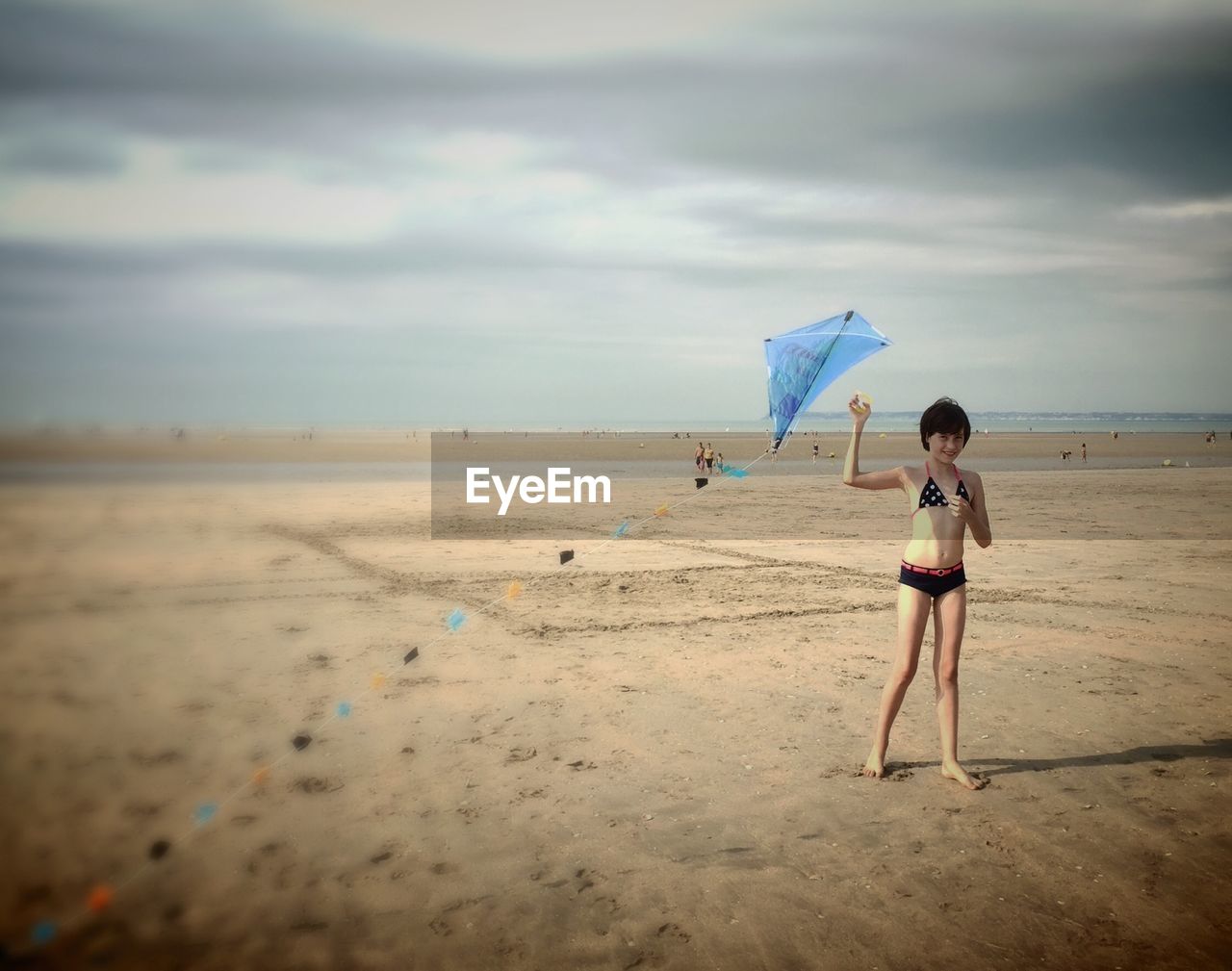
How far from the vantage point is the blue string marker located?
4.97 meters

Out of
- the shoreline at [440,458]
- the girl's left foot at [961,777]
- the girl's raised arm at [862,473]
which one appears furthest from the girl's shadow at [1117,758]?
the shoreline at [440,458]

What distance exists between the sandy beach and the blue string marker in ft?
0.27

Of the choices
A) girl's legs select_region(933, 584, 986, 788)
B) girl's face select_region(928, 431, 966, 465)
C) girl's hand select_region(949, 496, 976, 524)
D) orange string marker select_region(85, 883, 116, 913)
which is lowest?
orange string marker select_region(85, 883, 116, 913)

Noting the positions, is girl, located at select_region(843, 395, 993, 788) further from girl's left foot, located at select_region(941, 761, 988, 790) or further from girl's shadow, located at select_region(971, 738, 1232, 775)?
girl's shadow, located at select_region(971, 738, 1232, 775)

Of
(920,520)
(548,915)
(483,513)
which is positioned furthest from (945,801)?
(483,513)

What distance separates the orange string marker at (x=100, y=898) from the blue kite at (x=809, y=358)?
568 centimetres

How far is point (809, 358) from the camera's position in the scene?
671cm

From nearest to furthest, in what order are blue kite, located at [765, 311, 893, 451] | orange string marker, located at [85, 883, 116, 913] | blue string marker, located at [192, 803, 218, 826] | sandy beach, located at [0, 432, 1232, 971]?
sandy beach, located at [0, 432, 1232, 971] < orange string marker, located at [85, 883, 116, 913] < blue string marker, located at [192, 803, 218, 826] < blue kite, located at [765, 311, 893, 451]

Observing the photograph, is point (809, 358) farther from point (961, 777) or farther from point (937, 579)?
point (961, 777)

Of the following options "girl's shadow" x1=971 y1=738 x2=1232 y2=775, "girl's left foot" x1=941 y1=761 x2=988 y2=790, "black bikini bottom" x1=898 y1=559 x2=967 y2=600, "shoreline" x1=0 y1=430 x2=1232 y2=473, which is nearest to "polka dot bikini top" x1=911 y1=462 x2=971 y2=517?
"black bikini bottom" x1=898 y1=559 x2=967 y2=600

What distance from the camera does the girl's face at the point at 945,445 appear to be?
523 cm

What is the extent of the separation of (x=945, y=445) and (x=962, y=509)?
43 cm

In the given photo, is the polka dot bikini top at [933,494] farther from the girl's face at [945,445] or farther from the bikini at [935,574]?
the girl's face at [945,445]

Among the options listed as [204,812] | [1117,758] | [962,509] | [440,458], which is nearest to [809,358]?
[962,509]
